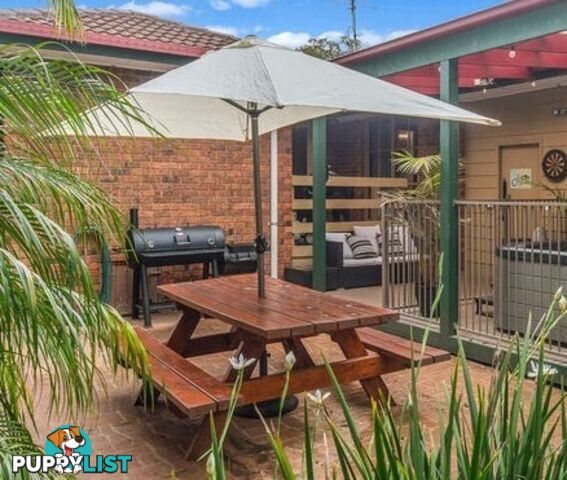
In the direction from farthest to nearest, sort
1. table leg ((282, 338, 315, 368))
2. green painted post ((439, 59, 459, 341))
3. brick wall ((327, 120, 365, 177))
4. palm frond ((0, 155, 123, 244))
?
1. brick wall ((327, 120, 365, 177))
2. green painted post ((439, 59, 459, 341))
3. table leg ((282, 338, 315, 368))
4. palm frond ((0, 155, 123, 244))

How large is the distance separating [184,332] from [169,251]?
231cm

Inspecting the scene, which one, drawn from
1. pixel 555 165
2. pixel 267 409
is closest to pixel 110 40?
pixel 267 409

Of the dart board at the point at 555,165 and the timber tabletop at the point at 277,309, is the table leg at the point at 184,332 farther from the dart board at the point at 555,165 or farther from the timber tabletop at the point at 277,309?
the dart board at the point at 555,165

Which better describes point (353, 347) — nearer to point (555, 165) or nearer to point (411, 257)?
point (411, 257)

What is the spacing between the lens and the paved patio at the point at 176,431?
3369 mm

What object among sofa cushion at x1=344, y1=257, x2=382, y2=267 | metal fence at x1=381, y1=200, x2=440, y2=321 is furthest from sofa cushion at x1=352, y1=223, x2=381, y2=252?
metal fence at x1=381, y1=200, x2=440, y2=321

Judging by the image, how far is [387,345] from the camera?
4.23m

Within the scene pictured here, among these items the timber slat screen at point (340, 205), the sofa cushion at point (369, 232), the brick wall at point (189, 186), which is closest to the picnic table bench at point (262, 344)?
the brick wall at point (189, 186)

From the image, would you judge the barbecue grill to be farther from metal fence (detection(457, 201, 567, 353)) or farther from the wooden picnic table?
metal fence (detection(457, 201, 567, 353))

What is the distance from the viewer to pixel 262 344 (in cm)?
376

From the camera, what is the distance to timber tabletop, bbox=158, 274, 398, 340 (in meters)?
3.49

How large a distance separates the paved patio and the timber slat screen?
3890mm

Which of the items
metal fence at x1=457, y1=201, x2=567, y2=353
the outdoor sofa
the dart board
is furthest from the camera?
the outdoor sofa

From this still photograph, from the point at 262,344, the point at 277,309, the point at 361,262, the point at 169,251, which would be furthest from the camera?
the point at 361,262
